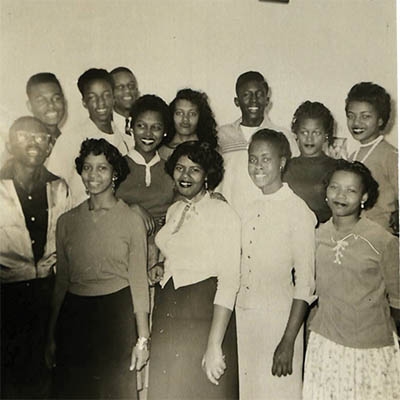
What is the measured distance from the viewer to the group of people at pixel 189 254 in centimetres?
162

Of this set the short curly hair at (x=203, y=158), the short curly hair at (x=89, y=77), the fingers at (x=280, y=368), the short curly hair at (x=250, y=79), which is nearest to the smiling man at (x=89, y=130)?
the short curly hair at (x=89, y=77)

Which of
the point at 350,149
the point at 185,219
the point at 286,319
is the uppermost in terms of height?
the point at 350,149

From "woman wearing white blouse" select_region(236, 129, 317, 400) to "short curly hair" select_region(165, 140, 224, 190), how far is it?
3.9 inches

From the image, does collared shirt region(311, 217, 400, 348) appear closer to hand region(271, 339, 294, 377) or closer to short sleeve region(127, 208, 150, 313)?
hand region(271, 339, 294, 377)

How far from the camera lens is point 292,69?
173cm

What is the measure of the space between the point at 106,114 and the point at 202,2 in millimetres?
435

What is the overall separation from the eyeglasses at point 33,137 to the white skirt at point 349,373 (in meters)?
0.96

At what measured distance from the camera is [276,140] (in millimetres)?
1698

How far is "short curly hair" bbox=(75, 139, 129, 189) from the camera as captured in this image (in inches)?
64.8

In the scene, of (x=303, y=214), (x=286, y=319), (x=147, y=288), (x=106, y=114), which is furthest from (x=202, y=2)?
(x=286, y=319)

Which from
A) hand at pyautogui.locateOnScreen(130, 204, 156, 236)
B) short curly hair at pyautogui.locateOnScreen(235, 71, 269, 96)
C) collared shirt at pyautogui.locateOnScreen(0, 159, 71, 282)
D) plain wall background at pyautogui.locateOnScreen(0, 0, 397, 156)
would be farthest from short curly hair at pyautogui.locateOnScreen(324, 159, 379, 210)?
collared shirt at pyautogui.locateOnScreen(0, 159, 71, 282)

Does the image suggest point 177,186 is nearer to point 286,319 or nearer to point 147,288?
point 147,288

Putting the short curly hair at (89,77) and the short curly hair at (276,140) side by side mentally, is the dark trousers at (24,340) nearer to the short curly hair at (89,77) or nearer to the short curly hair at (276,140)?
the short curly hair at (89,77)

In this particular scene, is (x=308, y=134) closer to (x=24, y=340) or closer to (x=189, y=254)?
(x=189, y=254)
